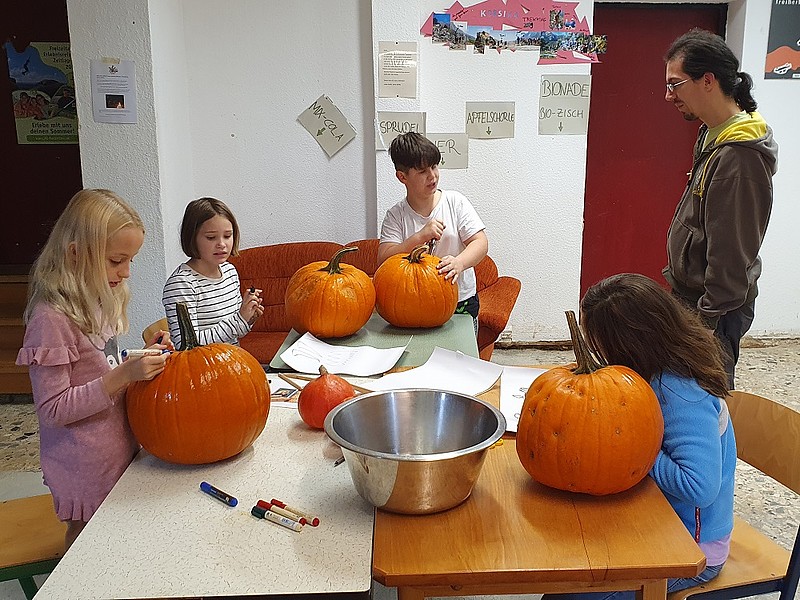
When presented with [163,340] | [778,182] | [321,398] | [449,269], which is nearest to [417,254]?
[449,269]

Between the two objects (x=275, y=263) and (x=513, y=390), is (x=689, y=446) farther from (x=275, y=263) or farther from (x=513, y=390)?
(x=275, y=263)

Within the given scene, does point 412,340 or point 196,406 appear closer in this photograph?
point 196,406

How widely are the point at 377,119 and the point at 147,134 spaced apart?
130 cm

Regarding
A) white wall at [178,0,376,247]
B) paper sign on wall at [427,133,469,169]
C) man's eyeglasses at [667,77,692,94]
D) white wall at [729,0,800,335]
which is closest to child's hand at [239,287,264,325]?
man's eyeglasses at [667,77,692,94]

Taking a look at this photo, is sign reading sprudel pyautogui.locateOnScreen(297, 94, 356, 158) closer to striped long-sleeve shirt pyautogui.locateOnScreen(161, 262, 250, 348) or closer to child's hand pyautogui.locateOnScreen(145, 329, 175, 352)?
striped long-sleeve shirt pyautogui.locateOnScreen(161, 262, 250, 348)

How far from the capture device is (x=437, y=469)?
1082 mm

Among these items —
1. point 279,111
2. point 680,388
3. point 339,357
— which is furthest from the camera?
point 279,111

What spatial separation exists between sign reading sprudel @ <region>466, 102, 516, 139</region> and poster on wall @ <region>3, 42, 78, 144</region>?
8.04ft

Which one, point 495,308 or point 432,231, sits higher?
point 432,231

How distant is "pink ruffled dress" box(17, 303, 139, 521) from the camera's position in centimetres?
138

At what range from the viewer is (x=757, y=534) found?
5.34 ft

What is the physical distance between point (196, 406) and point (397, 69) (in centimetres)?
312

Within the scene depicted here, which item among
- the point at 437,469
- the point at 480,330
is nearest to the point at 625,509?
the point at 437,469

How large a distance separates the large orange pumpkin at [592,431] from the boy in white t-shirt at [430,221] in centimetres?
131
